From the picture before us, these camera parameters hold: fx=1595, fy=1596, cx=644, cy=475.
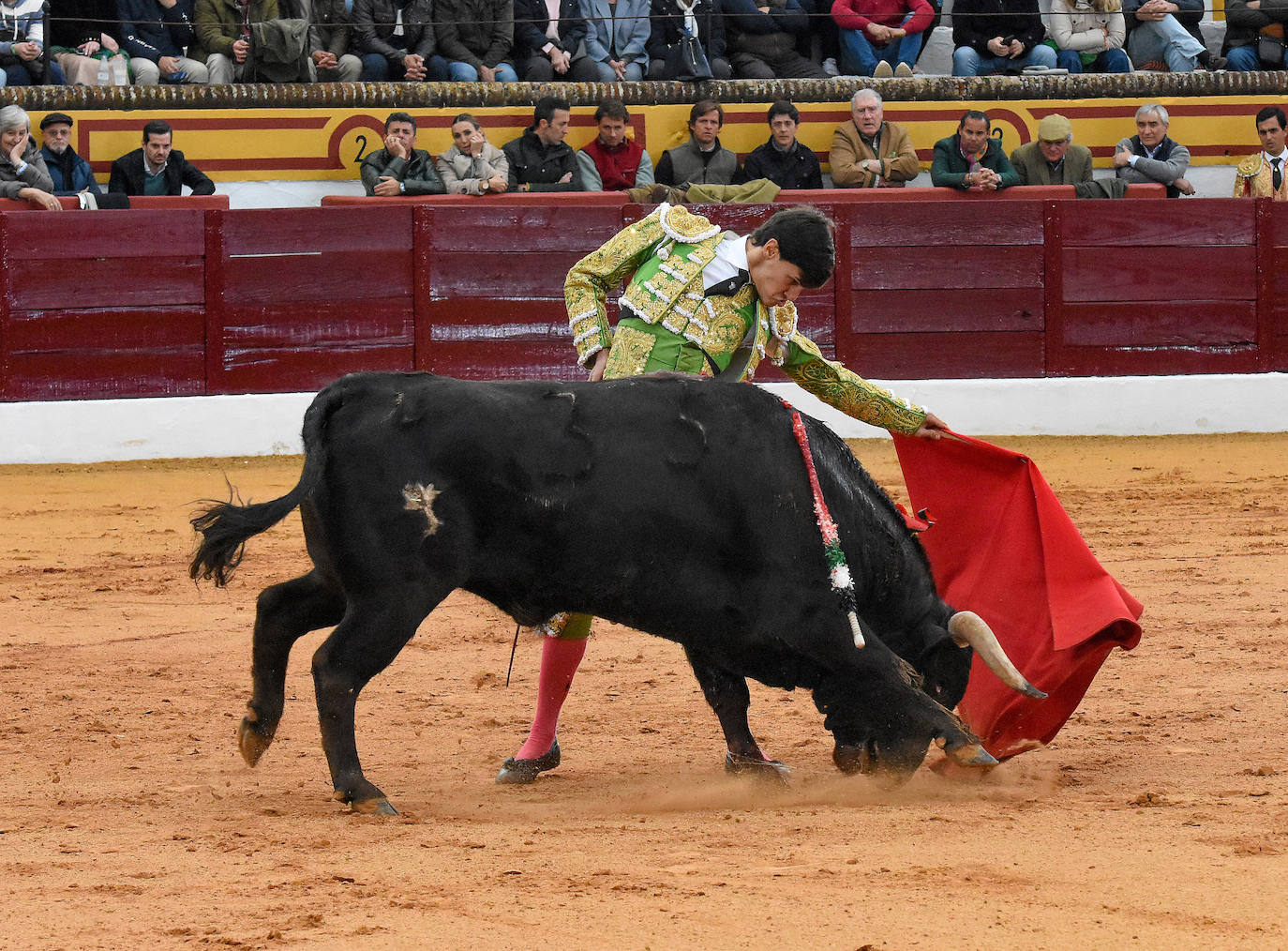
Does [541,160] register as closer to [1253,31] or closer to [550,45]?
[550,45]

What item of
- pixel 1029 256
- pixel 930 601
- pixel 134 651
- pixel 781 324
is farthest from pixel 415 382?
pixel 1029 256

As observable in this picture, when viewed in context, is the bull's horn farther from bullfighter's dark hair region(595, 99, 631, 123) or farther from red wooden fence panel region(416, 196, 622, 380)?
bullfighter's dark hair region(595, 99, 631, 123)

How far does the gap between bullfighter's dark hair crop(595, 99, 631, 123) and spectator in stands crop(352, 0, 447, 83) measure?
972 millimetres

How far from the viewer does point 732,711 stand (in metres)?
3.24

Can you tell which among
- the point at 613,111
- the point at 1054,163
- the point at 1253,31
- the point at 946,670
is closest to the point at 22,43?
the point at 613,111

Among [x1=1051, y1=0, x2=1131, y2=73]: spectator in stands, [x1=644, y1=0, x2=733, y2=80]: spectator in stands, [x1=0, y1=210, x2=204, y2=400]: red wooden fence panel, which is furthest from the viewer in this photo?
[x1=1051, y1=0, x2=1131, y2=73]: spectator in stands

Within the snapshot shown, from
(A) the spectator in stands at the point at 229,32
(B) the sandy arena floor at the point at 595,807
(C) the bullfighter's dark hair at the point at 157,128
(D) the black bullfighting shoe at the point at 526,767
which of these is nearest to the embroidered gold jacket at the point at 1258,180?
(B) the sandy arena floor at the point at 595,807

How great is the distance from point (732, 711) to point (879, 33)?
6.21 m

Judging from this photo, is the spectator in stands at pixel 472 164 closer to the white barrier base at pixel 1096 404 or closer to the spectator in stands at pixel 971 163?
the white barrier base at pixel 1096 404

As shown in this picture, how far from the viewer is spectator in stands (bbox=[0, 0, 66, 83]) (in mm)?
7703

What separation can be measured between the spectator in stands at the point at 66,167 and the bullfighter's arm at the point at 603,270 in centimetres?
486

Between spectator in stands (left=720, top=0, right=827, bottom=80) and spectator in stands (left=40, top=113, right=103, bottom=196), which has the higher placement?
spectator in stands (left=720, top=0, right=827, bottom=80)

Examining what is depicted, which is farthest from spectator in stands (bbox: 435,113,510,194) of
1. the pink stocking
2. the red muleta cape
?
the pink stocking

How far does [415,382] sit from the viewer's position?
2.91m
